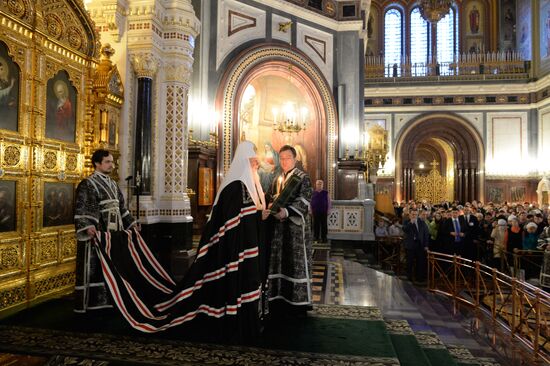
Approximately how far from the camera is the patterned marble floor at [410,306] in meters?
5.10

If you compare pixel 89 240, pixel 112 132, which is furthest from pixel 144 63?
pixel 89 240

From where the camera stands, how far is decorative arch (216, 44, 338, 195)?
11242mm

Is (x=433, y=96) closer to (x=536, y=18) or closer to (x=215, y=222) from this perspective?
(x=536, y=18)

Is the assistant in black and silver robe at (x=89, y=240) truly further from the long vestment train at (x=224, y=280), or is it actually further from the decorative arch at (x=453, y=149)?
the decorative arch at (x=453, y=149)

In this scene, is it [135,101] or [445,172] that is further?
[445,172]

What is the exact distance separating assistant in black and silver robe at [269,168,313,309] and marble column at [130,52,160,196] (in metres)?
3.35

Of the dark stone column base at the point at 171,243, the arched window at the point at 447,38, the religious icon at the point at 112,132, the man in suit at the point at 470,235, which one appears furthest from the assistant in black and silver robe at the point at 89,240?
the arched window at the point at 447,38

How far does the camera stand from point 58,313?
178 inches

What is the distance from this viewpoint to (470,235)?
10.6 meters

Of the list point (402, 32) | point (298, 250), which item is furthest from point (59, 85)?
point (402, 32)

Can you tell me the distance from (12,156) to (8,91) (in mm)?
723

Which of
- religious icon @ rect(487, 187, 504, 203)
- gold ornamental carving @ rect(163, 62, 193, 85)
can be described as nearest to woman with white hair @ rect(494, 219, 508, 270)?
gold ornamental carving @ rect(163, 62, 193, 85)

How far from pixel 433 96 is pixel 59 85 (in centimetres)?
2134

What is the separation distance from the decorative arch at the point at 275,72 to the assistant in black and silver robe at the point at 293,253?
662 cm
